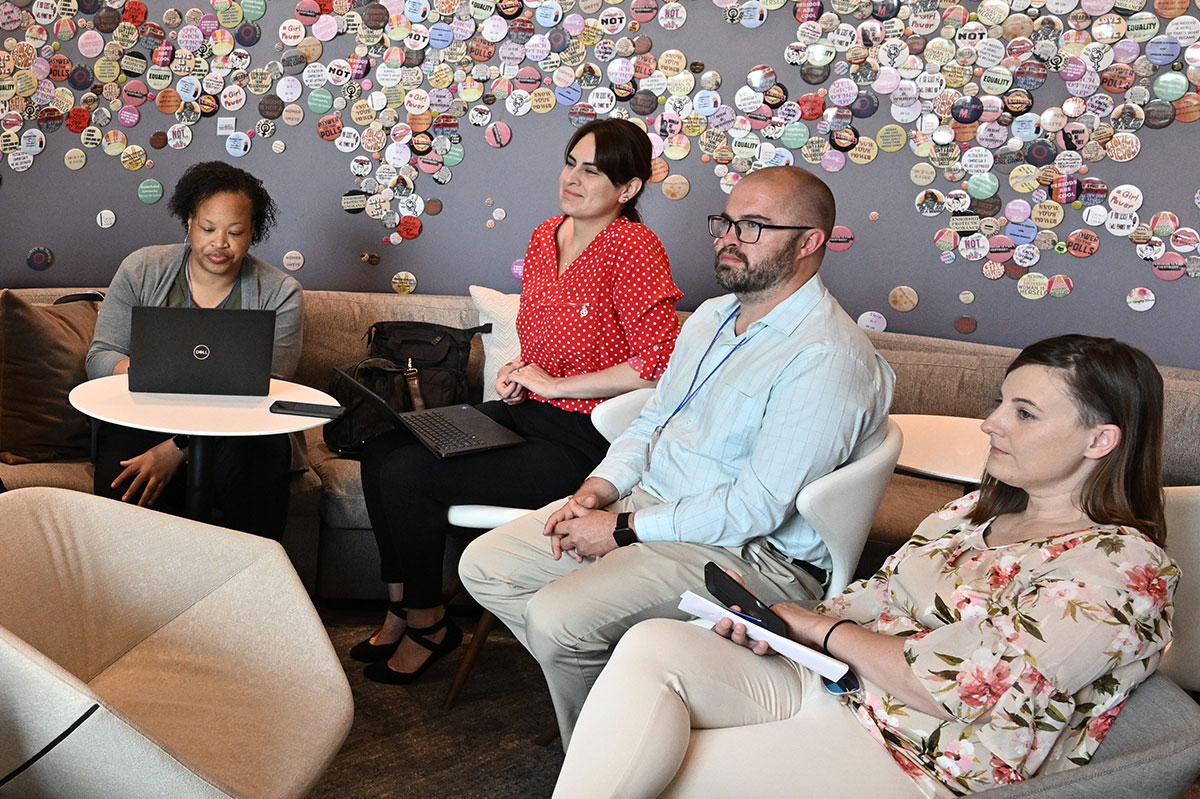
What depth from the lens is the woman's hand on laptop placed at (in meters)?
2.57

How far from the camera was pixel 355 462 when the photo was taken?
3.04m

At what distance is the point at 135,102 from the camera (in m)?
3.69

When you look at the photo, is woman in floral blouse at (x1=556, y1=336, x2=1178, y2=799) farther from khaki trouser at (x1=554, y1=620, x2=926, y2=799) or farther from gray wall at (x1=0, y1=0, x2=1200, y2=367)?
gray wall at (x1=0, y1=0, x2=1200, y2=367)

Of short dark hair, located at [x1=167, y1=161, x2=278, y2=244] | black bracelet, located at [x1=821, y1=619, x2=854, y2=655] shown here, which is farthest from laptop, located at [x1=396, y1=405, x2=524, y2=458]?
black bracelet, located at [x1=821, y1=619, x2=854, y2=655]

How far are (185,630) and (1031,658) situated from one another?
1256 millimetres

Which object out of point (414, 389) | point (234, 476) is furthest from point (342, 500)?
point (414, 389)

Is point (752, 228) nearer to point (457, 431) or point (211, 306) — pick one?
point (457, 431)

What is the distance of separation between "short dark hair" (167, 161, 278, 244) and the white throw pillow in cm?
77

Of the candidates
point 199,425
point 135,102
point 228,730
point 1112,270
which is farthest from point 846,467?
point 135,102

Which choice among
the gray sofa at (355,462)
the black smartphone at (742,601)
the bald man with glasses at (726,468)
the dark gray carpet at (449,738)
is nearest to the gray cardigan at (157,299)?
the gray sofa at (355,462)

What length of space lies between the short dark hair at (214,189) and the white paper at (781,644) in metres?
1.89

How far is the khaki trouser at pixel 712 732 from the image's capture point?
1389mm

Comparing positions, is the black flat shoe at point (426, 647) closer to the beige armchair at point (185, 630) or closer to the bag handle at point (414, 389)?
the bag handle at point (414, 389)

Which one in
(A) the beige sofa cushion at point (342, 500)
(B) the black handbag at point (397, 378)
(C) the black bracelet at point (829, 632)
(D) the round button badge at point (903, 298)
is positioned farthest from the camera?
(D) the round button badge at point (903, 298)
